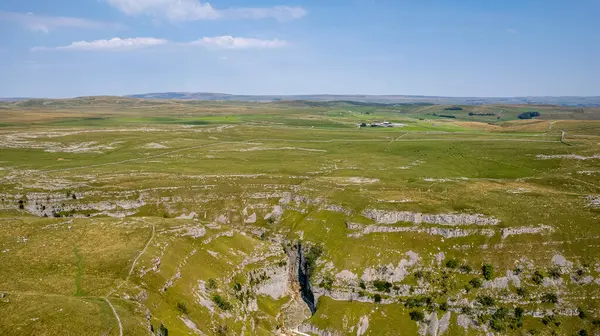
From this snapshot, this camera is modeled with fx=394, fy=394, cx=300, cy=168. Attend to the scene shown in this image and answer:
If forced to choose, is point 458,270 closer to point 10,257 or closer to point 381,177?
point 381,177

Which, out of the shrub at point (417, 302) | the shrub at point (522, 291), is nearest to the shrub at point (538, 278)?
the shrub at point (522, 291)

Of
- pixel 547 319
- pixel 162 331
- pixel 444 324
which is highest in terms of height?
pixel 162 331

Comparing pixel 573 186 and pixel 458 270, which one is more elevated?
pixel 573 186

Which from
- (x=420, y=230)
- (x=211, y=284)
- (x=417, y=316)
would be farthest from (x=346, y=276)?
(x=211, y=284)

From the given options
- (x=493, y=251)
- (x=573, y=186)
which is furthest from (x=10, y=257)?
(x=573, y=186)

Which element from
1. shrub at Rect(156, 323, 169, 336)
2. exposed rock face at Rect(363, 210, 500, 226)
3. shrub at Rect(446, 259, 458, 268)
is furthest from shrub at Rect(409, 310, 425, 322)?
shrub at Rect(156, 323, 169, 336)

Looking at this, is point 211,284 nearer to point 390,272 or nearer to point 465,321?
point 390,272

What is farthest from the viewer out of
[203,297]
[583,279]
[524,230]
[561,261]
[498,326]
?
[524,230]
